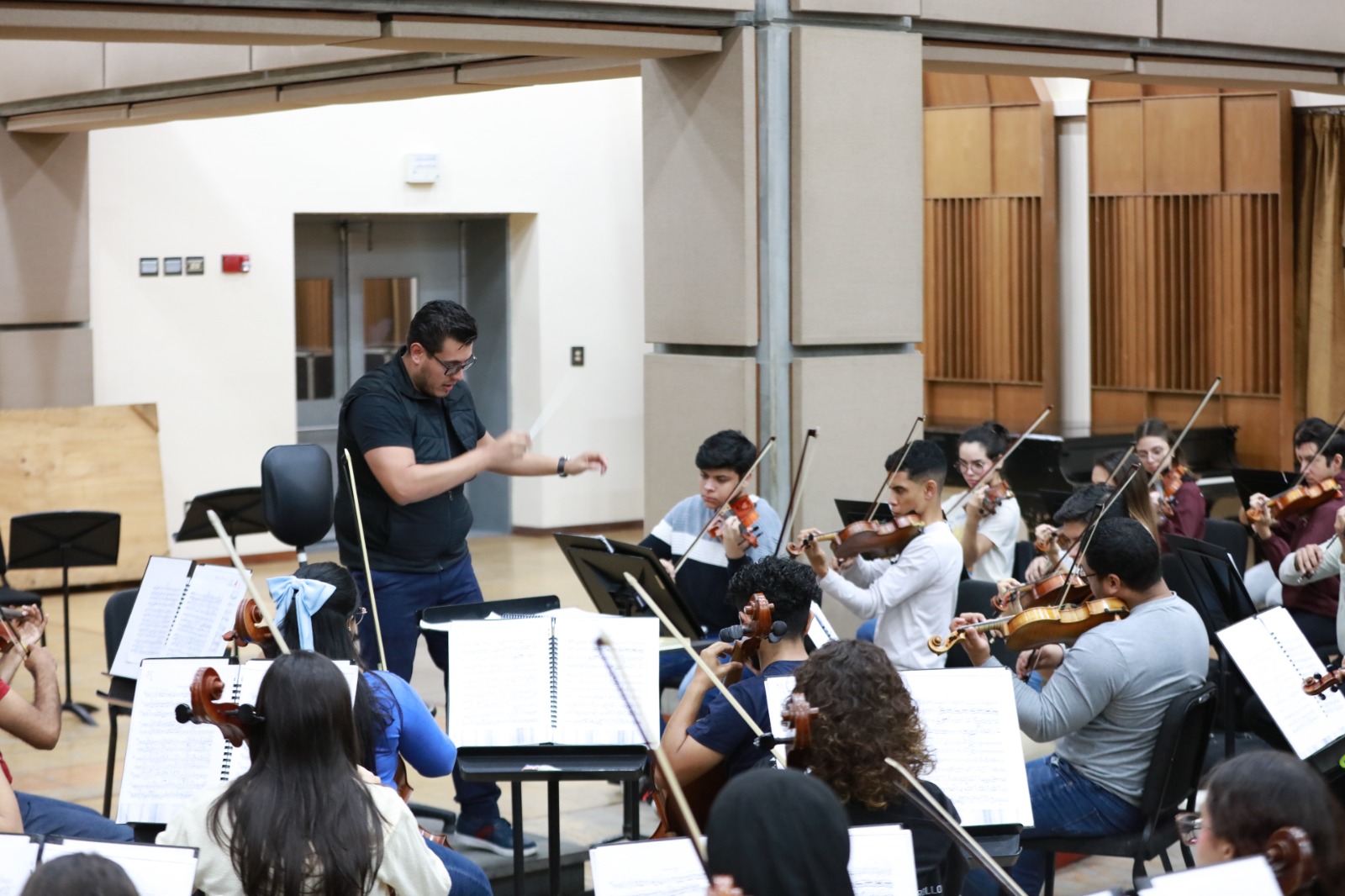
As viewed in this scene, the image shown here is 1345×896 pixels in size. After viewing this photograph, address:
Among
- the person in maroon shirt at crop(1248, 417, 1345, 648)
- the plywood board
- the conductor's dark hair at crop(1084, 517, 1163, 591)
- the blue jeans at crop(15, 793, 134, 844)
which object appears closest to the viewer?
the blue jeans at crop(15, 793, 134, 844)

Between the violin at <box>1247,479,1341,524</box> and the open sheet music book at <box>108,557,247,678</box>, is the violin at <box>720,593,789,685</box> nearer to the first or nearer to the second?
the open sheet music book at <box>108,557,247,678</box>

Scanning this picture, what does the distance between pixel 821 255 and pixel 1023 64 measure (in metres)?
1.27

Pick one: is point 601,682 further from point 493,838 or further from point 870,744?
point 493,838

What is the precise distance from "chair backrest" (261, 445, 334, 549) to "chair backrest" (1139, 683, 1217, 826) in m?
2.75

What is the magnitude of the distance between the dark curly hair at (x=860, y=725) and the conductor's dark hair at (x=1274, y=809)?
0.65 meters

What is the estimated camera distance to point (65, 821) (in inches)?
147

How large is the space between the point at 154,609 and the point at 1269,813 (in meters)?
3.16

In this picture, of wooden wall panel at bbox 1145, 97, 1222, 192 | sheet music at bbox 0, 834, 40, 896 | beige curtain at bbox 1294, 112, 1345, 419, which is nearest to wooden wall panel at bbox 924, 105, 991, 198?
wooden wall panel at bbox 1145, 97, 1222, 192

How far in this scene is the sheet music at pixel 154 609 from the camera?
4391mm

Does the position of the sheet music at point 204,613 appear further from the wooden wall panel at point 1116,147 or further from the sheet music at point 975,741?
the wooden wall panel at point 1116,147

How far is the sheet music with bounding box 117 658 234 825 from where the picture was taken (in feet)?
10.9

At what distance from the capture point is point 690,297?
5.52m

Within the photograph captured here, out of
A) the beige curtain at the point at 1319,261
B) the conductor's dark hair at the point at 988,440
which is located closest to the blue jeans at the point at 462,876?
the conductor's dark hair at the point at 988,440

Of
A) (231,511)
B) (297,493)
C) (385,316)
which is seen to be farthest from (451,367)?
(385,316)
